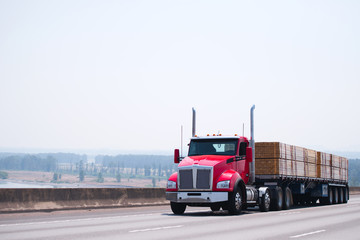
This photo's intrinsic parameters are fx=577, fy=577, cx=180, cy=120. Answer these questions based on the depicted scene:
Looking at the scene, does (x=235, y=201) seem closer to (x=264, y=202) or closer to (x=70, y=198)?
(x=264, y=202)

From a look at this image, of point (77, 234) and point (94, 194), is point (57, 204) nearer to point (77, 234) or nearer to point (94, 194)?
point (94, 194)

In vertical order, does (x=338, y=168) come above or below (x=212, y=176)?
above

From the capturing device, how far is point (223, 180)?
2002cm

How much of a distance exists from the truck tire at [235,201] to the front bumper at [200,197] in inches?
9.8

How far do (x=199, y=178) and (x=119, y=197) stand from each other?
6009mm

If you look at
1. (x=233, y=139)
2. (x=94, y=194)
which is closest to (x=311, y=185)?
(x=233, y=139)

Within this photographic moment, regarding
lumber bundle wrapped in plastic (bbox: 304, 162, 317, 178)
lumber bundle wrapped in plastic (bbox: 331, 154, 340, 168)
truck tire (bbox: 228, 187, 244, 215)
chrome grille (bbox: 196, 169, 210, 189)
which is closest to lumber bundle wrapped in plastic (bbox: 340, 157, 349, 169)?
lumber bundle wrapped in plastic (bbox: 331, 154, 340, 168)

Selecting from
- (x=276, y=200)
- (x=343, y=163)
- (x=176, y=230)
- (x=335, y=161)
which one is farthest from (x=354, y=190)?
(x=176, y=230)

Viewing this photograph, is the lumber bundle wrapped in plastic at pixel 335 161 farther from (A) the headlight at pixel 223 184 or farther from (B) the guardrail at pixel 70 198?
(A) the headlight at pixel 223 184

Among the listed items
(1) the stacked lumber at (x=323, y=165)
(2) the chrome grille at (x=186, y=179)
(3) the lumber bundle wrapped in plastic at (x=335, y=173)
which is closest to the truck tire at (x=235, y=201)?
(2) the chrome grille at (x=186, y=179)

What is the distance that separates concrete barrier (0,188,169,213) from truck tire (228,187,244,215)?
6.02 metres

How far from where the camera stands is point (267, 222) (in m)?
17.1

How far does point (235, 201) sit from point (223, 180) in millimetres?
909

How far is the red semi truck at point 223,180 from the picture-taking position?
20047 mm
